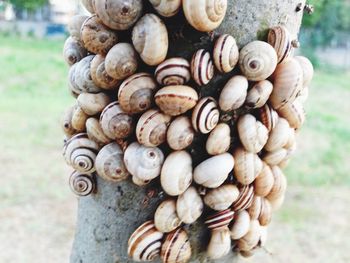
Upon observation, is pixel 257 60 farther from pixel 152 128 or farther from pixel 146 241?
pixel 146 241

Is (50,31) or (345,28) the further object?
(50,31)

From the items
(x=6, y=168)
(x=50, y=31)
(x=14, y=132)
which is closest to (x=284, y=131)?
(x=6, y=168)

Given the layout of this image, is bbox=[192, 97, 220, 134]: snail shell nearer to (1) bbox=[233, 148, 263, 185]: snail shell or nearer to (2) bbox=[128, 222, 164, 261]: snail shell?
(1) bbox=[233, 148, 263, 185]: snail shell

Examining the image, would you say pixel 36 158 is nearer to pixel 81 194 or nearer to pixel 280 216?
pixel 280 216

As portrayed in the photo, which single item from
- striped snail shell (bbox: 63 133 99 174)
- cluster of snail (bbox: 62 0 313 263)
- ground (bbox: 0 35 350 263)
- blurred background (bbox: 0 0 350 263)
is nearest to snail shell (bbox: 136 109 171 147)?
cluster of snail (bbox: 62 0 313 263)

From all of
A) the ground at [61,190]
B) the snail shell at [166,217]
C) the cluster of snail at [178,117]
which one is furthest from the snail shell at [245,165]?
the ground at [61,190]

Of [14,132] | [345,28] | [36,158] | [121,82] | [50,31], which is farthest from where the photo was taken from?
[50,31]
